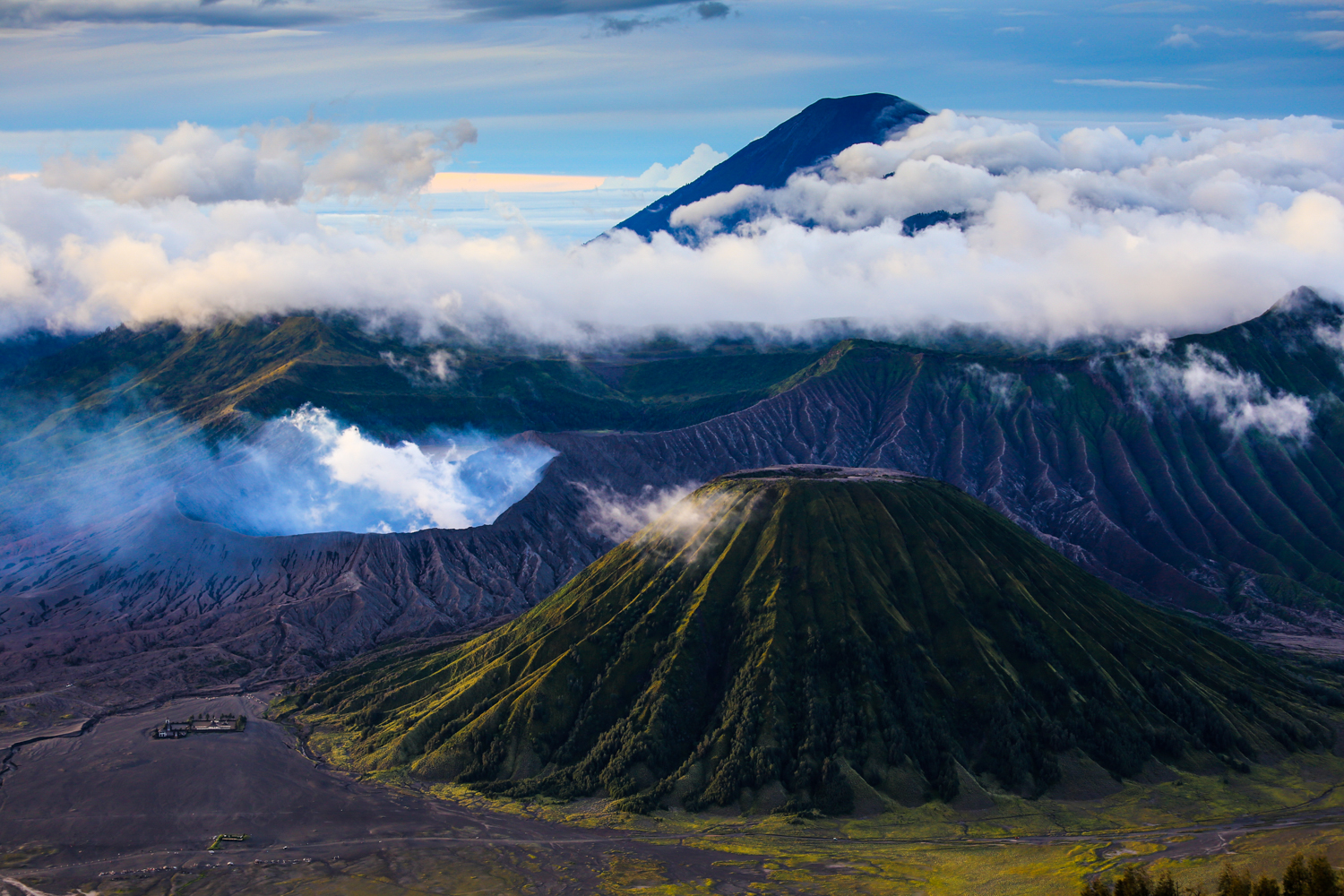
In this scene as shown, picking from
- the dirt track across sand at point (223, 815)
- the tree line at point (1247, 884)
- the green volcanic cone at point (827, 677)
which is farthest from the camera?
the green volcanic cone at point (827, 677)

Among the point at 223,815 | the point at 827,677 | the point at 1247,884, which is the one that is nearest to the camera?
the point at 1247,884

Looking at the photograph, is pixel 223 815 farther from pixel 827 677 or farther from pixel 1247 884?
pixel 1247 884

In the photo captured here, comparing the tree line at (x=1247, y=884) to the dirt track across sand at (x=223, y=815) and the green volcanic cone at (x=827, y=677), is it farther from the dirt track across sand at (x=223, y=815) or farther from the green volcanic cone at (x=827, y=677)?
the dirt track across sand at (x=223, y=815)

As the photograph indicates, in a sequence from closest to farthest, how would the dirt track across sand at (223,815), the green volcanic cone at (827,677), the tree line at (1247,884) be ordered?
the tree line at (1247,884) < the dirt track across sand at (223,815) < the green volcanic cone at (827,677)

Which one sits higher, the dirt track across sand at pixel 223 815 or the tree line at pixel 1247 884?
the tree line at pixel 1247 884

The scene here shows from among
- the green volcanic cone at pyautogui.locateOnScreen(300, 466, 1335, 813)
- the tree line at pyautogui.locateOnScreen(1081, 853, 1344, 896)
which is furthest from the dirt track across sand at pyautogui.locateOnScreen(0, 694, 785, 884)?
the tree line at pyautogui.locateOnScreen(1081, 853, 1344, 896)

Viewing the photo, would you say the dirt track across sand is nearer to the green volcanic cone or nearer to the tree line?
the green volcanic cone

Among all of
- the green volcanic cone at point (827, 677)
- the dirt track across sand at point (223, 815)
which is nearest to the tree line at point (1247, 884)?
the green volcanic cone at point (827, 677)

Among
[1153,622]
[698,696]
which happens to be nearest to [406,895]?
[698,696]

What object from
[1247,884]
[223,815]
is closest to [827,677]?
[1247,884]
